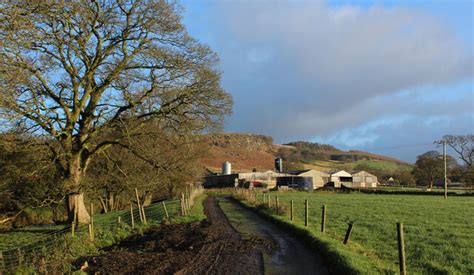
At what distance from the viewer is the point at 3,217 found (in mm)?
29281

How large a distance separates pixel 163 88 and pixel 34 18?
12.0 m

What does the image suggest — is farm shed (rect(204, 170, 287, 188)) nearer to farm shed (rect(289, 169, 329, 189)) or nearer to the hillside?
farm shed (rect(289, 169, 329, 189))

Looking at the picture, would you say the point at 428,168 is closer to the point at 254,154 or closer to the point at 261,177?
the point at 261,177

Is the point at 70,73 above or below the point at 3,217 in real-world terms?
above

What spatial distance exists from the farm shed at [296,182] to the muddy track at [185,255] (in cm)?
7092

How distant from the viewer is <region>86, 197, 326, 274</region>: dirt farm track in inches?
417

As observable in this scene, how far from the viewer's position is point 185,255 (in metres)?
12.4

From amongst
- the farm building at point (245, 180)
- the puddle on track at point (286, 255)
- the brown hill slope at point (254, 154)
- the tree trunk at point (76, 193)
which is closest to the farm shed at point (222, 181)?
the farm building at point (245, 180)

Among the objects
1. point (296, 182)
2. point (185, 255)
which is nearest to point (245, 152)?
point (296, 182)

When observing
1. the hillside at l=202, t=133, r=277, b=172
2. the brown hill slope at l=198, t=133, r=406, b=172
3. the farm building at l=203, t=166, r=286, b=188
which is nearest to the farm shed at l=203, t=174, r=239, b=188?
the farm building at l=203, t=166, r=286, b=188

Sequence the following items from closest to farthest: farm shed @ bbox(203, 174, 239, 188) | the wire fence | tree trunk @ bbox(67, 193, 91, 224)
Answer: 1. the wire fence
2. tree trunk @ bbox(67, 193, 91, 224)
3. farm shed @ bbox(203, 174, 239, 188)

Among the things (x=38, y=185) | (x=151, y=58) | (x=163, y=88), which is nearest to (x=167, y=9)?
(x=151, y=58)

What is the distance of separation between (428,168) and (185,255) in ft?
327

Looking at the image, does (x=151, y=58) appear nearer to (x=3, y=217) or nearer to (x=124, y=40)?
(x=124, y=40)
